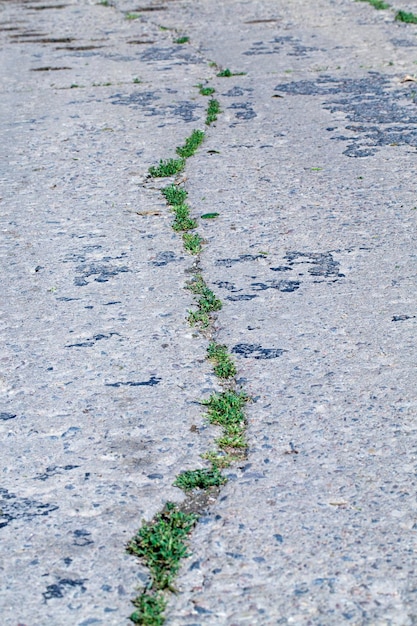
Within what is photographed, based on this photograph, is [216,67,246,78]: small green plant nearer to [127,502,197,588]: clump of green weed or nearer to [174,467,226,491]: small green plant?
[174,467,226,491]: small green plant

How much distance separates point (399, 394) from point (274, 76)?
15.7 feet

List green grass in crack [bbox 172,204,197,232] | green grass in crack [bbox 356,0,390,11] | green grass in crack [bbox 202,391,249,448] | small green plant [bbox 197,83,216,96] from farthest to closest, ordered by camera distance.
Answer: green grass in crack [bbox 356,0,390,11]
small green plant [bbox 197,83,216,96]
green grass in crack [bbox 172,204,197,232]
green grass in crack [bbox 202,391,249,448]

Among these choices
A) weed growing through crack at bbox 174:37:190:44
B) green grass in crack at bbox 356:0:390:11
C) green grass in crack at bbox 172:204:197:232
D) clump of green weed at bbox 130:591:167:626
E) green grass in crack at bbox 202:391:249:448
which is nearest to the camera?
clump of green weed at bbox 130:591:167:626

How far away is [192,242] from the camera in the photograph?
3.91 meters

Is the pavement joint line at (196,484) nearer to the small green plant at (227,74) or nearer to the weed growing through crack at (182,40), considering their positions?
the small green plant at (227,74)

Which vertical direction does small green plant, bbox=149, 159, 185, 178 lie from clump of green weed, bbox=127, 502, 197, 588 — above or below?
below

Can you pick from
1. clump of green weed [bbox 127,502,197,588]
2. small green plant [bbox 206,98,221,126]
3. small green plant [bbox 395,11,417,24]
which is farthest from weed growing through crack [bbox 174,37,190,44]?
clump of green weed [bbox 127,502,197,588]

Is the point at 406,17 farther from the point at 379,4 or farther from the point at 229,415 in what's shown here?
the point at 229,415

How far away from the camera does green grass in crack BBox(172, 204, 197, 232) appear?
4.11 metres

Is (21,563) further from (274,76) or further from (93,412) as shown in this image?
(274,76)

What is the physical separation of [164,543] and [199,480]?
10.9 inches

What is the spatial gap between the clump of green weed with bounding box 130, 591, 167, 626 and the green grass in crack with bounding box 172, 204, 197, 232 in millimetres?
2372

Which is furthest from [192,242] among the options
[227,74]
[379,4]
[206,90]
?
[379,4]

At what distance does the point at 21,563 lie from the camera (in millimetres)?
2074
